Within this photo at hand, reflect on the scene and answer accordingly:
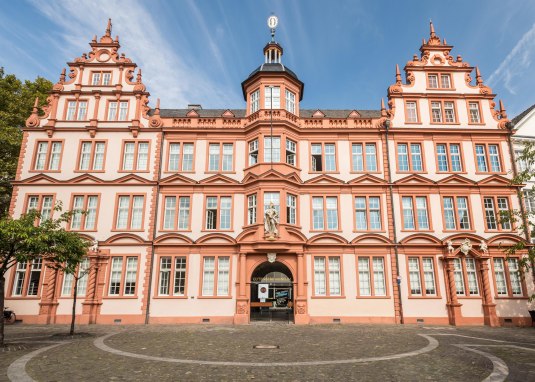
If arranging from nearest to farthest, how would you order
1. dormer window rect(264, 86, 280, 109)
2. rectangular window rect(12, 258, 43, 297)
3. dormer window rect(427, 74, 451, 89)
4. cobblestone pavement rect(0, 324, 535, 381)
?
1. cobblestone pavement rect(0, 324, 535, 381)
2. rectangular window rect(12, 258, 43, 297)
3. dormer window rect(264, 86, 280, 109)
4. dormer window rect(427, 74, 451, 89)

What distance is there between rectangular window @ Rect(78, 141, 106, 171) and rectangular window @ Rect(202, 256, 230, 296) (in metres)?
10.9

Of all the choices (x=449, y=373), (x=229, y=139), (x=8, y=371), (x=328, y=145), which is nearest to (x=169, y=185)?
(x=229, y=139)

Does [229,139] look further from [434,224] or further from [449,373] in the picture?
[449,373]

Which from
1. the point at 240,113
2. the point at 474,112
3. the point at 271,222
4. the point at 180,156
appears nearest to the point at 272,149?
the point at 271,222

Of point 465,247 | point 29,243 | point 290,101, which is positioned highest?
point 290,101

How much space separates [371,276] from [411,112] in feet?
43.6

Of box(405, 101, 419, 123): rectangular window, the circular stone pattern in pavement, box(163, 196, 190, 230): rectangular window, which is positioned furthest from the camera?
box(405, 101, 419, 123): rectangular window

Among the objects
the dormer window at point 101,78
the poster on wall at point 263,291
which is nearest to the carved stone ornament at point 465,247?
the poster on wall at point 263,291

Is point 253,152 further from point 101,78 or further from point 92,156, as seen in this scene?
point 101,78

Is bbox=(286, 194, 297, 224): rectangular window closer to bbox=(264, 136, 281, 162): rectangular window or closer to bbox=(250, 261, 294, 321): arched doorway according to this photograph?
bbox=(264, 136, 281, 162): rectangular window

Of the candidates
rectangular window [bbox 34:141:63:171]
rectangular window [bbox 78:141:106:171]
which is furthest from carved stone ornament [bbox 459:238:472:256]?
rectangular window [bbox 34:141:63:171]

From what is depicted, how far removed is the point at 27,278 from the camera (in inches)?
945

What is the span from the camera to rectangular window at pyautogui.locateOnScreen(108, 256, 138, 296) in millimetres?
24109

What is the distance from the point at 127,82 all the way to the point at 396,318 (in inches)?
1042
